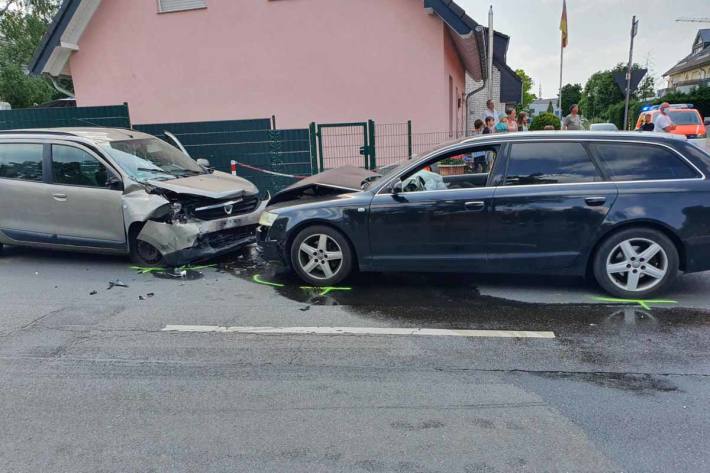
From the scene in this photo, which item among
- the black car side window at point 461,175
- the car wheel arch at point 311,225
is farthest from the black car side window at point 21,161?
the black car side window at point 461,175

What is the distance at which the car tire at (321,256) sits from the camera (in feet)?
19.2

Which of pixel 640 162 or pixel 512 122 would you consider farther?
pixel 512 122

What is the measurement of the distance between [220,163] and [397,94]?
4568 millimetres

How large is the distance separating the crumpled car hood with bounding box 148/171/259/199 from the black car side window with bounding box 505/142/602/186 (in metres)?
3.65

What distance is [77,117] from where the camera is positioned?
1252 cm

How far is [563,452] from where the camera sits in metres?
2.92

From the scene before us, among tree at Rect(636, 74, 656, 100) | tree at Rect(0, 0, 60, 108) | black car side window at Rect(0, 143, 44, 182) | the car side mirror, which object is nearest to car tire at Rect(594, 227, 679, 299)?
the car side mirror

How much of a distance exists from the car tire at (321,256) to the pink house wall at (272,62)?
7726 millimetres

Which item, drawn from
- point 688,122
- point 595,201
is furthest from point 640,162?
point 688,122

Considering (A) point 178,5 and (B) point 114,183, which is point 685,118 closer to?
(A) point 178,5

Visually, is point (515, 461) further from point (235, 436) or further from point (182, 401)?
point (182, 401)

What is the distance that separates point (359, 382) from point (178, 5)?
12788 millimetres

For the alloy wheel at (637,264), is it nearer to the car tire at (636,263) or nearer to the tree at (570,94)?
the car tire at (636,263)

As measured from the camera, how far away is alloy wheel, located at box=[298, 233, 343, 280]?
19.4 feet
